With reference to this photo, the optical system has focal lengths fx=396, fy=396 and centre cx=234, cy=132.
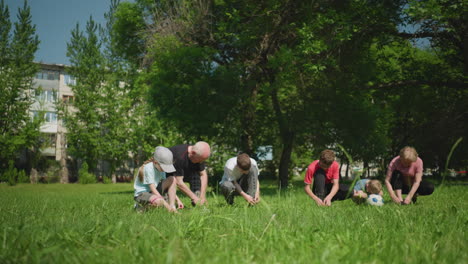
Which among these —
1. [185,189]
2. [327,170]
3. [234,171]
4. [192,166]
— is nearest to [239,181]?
[234,171]

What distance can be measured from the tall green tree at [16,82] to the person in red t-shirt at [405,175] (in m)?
38.0

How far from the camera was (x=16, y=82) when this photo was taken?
37.6m

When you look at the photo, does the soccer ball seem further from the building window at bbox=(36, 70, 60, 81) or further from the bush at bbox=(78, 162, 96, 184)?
the building window at bbox=(36, 70, 60, 81)

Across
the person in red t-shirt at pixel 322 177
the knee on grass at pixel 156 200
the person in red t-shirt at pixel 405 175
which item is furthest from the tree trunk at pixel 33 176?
the person in red t-shirt at pixel 405 175

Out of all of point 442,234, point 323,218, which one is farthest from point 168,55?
point 442,234

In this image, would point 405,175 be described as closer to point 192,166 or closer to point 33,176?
point 192,166

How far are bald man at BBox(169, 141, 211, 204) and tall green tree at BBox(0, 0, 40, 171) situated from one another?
35057 millimetres

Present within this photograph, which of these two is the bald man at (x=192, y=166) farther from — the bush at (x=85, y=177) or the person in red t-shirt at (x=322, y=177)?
the bush at (x=85, y=177)

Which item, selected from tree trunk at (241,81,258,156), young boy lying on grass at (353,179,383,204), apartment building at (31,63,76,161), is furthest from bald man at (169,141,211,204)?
apartment building at (31,63,76,161)

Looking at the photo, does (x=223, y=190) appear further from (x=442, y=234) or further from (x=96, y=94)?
(x=96, y=94)

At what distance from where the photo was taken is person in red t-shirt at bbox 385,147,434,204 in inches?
311

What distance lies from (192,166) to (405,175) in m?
4.55

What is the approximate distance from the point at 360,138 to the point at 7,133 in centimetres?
3366

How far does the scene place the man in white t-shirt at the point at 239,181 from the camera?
25.7ft
